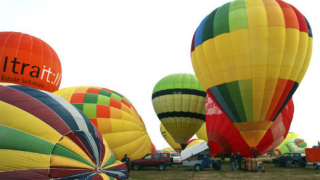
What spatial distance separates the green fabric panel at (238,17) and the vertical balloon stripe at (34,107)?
958 centimetres

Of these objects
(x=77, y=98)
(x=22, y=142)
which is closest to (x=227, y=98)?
(x=77, y=98)

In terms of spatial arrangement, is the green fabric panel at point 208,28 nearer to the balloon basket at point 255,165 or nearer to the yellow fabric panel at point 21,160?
the balloon basket at point 255,165

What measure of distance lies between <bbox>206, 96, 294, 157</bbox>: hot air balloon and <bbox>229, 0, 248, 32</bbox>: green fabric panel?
4.83 meters

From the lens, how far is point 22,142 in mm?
5469

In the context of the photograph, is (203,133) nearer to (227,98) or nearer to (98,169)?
(227,98)

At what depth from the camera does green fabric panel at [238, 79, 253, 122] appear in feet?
40.3

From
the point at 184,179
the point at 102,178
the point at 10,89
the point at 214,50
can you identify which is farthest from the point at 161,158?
the point at 10,89

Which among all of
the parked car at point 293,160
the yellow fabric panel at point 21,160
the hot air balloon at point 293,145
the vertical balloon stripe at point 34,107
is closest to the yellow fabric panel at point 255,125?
the parked car at point 293,160

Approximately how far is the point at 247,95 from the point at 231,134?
11.6 feet

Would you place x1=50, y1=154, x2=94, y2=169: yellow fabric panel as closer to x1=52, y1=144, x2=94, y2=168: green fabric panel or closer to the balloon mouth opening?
x1=52, y1=144, x2=94, y2=168: green fabric panel

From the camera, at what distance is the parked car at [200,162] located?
13711 millimetres

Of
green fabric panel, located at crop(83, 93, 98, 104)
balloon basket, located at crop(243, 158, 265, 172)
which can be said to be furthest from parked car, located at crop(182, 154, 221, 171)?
green fabric panel, located at crop(83, 93, 98, 104)

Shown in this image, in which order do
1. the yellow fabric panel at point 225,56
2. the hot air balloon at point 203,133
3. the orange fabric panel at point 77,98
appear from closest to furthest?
the yellow fabric panel at point 225,56 → the orange fabric panel at point 77,98 → the hot air balloon at point 203,133

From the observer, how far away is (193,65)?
14.7m
